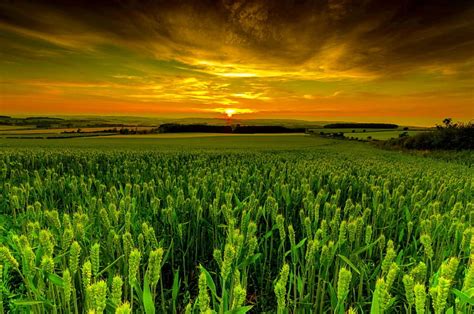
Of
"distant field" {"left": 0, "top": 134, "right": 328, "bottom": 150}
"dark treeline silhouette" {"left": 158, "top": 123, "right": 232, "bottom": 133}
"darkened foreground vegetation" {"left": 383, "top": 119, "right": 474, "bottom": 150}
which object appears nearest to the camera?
"distant field" {"left": 0, "top": 134, "right": 328, "bottom": 150}

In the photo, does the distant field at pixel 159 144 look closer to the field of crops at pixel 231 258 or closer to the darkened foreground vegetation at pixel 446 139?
the darkened foreground vegetation at pixel 446 139

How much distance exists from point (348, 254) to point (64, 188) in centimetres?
402

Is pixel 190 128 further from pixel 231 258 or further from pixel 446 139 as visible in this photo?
pixel 231 258

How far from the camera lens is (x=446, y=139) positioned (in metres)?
35.9

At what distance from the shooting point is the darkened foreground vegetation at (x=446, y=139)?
34250 mm

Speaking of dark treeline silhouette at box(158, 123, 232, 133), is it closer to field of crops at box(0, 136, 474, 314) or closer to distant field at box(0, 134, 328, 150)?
distant field at box(0, 134, 328, 150)

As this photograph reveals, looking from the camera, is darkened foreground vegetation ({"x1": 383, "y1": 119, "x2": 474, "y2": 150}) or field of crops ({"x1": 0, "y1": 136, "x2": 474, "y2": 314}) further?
darkened foreground vegetation ({"x1": 383, "y1": 119, "x2": 474, "y2": 150})

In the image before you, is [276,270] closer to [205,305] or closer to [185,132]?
[205,305]

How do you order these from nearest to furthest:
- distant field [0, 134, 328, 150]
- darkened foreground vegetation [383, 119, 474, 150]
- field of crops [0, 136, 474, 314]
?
field of crops [0, 136, 474, 314]
distant field [0, 134, 328, 150]
darkened foreground vegetation [383, 119, 474, 150]

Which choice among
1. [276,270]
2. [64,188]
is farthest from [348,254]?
[64,188]

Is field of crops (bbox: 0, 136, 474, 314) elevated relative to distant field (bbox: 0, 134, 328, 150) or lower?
elevated

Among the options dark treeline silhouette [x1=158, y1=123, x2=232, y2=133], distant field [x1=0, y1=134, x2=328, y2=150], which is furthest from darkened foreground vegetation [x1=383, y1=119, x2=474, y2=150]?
dark treeline silhouette [x1=158, y1=123, x2=232, y2=133]

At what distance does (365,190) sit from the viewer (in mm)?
4863

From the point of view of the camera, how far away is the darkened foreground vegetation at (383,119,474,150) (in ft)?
112
